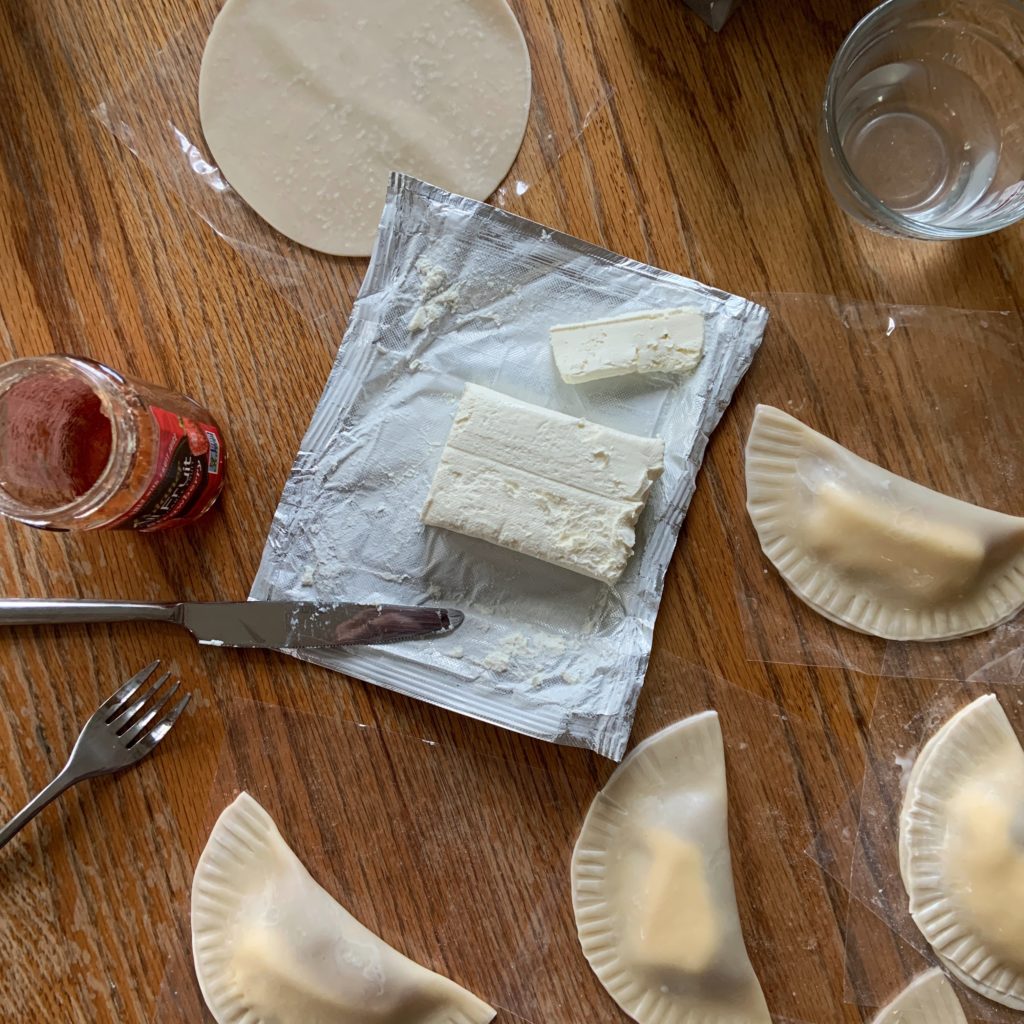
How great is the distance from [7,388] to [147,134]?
37 centimetres

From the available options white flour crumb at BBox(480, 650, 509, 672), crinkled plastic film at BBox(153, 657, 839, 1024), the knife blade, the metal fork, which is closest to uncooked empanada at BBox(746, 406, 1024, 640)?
crinkled plastic film at BBox(153, 657, 839, 1024)

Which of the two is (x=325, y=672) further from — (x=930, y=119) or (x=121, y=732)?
(x=930, y=119)

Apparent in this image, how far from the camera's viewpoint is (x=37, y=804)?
93 centimetres

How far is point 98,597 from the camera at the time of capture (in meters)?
0.98

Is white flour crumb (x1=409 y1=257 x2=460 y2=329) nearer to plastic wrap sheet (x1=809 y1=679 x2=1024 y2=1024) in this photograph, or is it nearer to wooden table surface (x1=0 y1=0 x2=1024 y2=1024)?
wooden table surface (x1=0 y1=0 x2=1024 y2=1024)

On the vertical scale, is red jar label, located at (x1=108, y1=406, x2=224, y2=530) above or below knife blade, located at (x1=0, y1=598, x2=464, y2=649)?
above

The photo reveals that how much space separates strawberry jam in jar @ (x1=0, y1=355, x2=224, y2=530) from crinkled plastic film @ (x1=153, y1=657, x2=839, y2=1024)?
0.28 metres

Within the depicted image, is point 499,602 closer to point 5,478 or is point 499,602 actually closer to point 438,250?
point 438,250

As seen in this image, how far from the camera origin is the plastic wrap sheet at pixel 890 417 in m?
0.95

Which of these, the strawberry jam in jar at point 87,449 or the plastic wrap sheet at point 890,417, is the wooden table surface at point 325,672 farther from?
the strawberry jam in jar at point 87,449

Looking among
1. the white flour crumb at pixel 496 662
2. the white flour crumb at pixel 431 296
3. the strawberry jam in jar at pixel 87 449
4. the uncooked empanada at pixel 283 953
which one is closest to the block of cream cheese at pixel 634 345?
the white flour crumb at pixel 431 296

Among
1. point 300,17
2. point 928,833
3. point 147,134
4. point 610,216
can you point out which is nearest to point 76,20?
point 147,134

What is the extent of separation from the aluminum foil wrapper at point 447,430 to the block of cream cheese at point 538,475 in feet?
0.16

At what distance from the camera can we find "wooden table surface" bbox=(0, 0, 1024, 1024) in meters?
0.95
